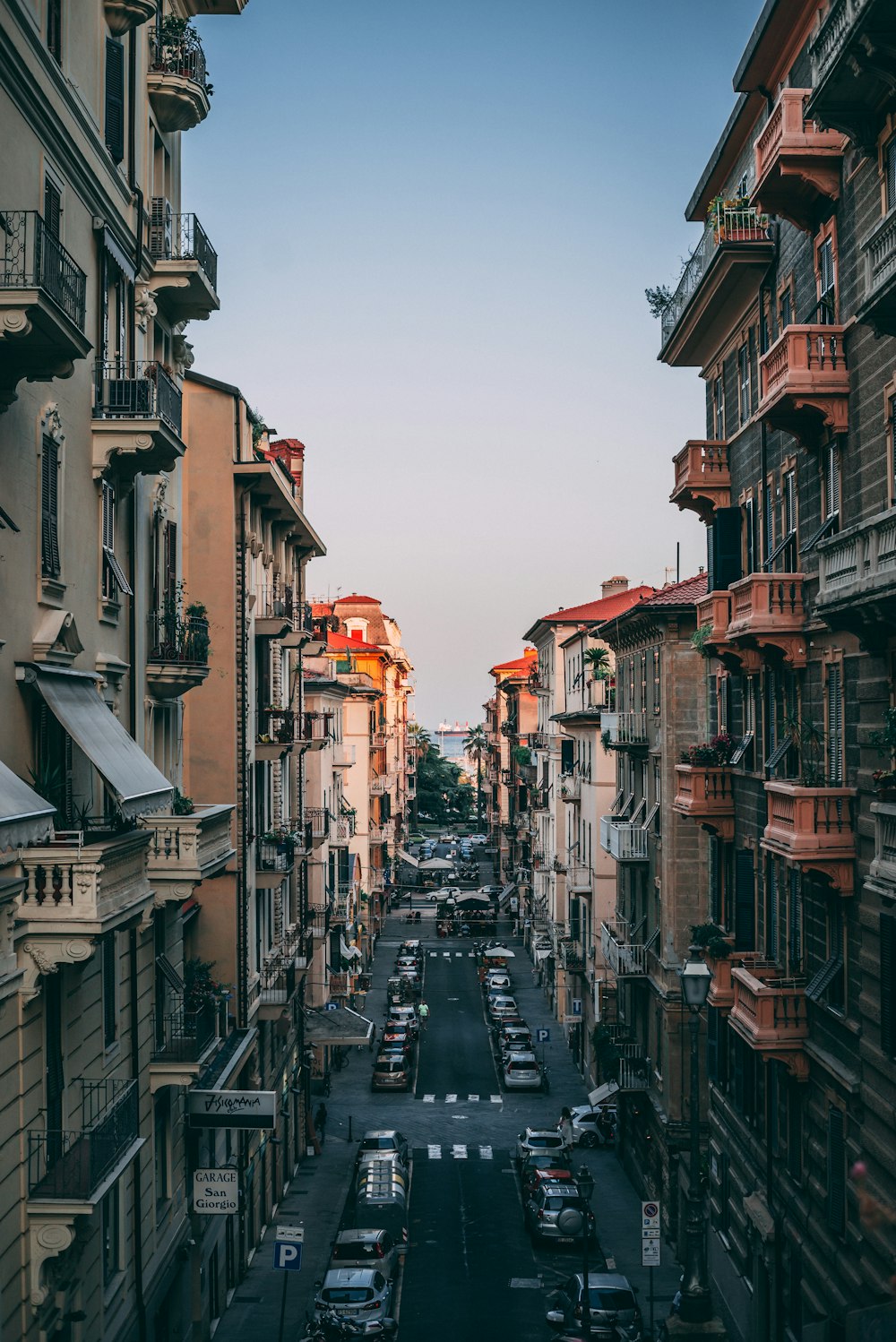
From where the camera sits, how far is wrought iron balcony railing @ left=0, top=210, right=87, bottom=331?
14.2 m

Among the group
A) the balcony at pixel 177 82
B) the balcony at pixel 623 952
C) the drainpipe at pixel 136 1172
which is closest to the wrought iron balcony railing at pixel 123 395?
the balcony at pixel 177 82

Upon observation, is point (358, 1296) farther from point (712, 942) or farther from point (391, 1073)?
point (391, 1073)

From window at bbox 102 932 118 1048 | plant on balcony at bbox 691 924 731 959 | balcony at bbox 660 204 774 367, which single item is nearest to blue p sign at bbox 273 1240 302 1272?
window at bbox 102 932 118 1048

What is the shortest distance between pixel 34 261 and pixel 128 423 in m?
5.03

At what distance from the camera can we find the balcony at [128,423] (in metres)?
19.5

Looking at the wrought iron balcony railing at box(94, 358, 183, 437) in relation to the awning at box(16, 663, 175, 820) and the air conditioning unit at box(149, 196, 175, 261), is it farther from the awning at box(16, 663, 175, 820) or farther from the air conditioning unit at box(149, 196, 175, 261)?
the awning at box(16, 663, 175, 820)

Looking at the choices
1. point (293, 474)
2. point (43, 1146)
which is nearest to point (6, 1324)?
point (43, 1146)

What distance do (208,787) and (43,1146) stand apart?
1759cm

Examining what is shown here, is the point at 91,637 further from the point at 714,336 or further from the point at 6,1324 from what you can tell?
the point at 714,336

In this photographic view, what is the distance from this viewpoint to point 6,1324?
15.1 metres

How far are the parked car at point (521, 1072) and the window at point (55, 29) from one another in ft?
152

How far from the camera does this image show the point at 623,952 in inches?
1754

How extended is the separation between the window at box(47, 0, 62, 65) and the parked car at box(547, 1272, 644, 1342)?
78.7ft

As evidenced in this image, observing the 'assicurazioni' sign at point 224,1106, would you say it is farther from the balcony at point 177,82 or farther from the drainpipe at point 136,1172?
the balcony at point 177,82
